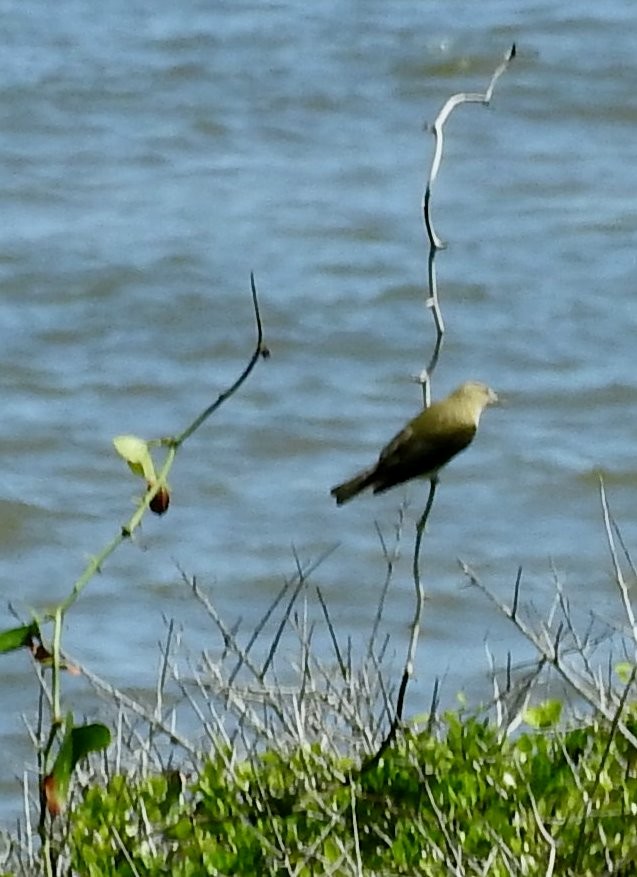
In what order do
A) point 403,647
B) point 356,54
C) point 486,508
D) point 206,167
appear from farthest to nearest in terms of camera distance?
point 356,54 < point 206,167 < point 486,508 < point 403,647

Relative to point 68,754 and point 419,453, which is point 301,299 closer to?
point 419,453

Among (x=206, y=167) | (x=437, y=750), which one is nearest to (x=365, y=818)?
(x=437, y=750)

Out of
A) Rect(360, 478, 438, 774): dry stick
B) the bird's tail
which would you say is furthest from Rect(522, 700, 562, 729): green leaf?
the bird's tail

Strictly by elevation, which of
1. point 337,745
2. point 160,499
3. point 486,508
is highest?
point 160,499

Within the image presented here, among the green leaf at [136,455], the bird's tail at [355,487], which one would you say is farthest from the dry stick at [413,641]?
the bird's tail at [355,487]

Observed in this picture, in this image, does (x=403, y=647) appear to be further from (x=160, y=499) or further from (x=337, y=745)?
(x=160, y=499)

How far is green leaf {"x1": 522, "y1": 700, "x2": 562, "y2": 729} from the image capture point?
4.21m

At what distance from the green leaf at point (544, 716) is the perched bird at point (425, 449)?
69 centimetres

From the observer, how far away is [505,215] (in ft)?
39.7

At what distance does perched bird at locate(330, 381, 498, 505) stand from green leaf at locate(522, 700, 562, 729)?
0.69 m

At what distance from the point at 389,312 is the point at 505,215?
1.55m

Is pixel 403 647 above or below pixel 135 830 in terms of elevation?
below

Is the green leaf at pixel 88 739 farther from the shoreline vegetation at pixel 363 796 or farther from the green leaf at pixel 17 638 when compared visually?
the shoreline vegetation at pixel 363 796

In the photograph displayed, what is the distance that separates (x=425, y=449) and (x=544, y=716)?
780 millimetres
